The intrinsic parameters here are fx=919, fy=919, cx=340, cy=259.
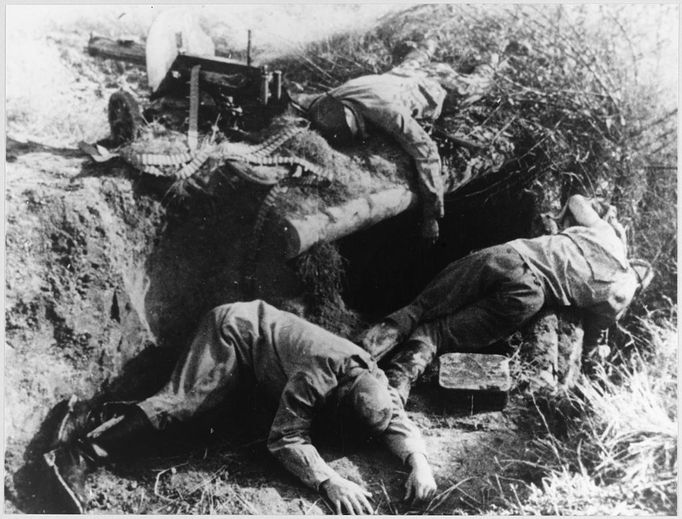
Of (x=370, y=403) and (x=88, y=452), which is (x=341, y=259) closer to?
(x=370, y=403)

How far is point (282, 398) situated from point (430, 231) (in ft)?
5.14

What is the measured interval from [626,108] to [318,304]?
250 centimetres

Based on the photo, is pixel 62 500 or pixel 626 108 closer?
pixel 62 500

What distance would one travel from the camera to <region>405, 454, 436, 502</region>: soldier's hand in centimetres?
529

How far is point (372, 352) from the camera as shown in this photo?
577 cm

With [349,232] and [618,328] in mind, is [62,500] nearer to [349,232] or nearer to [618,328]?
[349,232]

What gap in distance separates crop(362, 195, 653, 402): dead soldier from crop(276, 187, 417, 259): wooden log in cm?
56

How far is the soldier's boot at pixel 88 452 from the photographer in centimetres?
533

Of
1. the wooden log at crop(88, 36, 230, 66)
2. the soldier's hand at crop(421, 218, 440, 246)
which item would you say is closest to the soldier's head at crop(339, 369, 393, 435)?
the soldier's hand at crop(421, 218, 440, 246)

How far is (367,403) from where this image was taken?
17.6ft

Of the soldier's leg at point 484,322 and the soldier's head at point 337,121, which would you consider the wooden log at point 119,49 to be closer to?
the soldier's head at point 337,121

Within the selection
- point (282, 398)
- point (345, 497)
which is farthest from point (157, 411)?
point (345, 497)

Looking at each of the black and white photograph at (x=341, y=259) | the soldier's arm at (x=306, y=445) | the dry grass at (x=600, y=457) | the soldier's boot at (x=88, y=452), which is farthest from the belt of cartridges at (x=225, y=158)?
the dry grass at (x=600, y=457)

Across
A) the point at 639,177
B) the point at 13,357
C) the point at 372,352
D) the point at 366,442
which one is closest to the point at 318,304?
the point at 372,352
